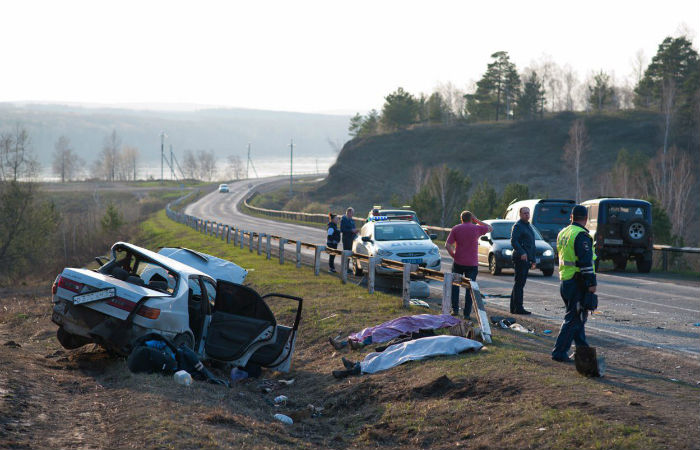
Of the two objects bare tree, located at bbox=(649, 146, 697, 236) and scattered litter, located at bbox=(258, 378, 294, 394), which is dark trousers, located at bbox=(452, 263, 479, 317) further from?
bare tree, located at bbox=(649, 146, 697, 236)

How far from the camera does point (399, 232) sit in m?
20.9

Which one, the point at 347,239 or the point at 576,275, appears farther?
the point at 347,239

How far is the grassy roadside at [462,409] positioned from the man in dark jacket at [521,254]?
2137 millimetres

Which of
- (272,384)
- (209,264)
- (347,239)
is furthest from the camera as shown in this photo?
(347,239)

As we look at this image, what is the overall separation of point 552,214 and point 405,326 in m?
15.8

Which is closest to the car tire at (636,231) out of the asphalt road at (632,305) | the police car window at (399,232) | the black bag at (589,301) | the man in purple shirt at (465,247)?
the asphalt road at (632,305)

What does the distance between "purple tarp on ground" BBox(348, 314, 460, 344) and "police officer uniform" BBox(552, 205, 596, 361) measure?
2391 mm

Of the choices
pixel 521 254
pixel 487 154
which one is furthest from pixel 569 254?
pixel 487 154

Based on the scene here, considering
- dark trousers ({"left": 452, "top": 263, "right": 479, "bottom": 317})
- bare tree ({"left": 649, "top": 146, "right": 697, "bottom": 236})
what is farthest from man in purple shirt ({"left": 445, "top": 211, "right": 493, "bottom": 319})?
bare tree ({"left": 649, "top": 146, "right": 697, "bottom": 236})

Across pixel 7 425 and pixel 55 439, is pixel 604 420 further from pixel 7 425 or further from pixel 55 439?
pixel 7 425

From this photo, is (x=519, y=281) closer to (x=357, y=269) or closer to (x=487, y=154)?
(x=357, y=269)

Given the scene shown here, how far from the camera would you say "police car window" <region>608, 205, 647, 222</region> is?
77.0 ft

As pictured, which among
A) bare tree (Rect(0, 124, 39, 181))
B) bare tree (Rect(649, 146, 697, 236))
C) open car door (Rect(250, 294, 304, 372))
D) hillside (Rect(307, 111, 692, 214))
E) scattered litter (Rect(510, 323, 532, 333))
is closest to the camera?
→ open car door (Rect(250, 294, 304, 372))

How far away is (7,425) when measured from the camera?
6.61 m
